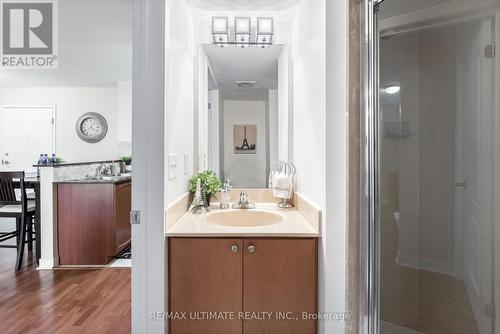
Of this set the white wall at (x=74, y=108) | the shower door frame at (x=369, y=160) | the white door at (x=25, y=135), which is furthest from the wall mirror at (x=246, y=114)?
the white door at (x=25, y=135)

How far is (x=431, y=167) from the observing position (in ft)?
5.86

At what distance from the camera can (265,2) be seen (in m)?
1.96

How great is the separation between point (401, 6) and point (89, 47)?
3.46m

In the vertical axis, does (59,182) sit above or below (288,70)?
below

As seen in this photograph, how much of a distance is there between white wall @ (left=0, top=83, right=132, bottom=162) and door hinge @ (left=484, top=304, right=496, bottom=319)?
5.54 m

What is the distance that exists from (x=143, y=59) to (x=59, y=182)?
7.31 ft

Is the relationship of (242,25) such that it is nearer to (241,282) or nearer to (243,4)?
(243,4)

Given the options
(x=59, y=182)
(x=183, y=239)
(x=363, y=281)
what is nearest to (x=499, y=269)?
(x=363, y=281)

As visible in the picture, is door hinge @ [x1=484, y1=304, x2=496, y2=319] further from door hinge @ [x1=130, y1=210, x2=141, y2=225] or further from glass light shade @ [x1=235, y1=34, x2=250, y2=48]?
glass light shade @ [x1=235, y1=34, x2=250, y2=48]

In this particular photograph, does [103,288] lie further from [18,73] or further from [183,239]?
[18,73]

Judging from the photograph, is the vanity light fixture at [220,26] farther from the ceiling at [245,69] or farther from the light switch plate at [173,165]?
the light switch plate at [173,165]

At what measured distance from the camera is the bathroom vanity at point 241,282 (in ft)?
4.58

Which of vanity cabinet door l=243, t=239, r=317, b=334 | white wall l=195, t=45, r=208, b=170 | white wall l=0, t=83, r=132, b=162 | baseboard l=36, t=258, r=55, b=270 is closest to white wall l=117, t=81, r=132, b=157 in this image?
white wall l=0, t=83, r=132, b=162

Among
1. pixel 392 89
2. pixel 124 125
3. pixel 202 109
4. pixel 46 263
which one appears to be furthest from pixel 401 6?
pixel 124 125
